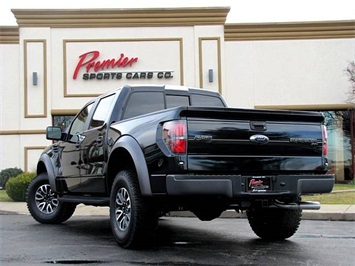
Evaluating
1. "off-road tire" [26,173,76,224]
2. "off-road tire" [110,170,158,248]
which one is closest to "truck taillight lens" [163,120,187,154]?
"off-road tire" [110,170,158,248]

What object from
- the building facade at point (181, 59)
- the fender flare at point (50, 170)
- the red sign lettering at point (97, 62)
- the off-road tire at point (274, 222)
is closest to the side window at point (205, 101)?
the off-road tire at point (274, 222)

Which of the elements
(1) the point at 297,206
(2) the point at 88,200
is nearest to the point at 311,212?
(1) the point at 297,206

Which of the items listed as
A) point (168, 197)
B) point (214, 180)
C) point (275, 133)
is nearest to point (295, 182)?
point (275, 133)

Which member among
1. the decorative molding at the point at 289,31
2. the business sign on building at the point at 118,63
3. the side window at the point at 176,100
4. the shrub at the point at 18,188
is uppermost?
the decorative molding at the point at 289,31

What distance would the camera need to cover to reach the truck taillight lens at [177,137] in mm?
5398

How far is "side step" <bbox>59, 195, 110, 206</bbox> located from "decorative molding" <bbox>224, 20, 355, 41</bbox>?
1366 cm

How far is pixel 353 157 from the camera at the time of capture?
20.2 metres

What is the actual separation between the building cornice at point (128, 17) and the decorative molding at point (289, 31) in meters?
0.71

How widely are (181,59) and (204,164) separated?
1517 cm

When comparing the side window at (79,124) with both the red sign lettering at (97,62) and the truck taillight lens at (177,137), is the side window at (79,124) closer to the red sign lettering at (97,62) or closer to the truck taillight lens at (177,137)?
the truck taillight lens at (177,137)

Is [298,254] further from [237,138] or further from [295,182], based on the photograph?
[237,138]

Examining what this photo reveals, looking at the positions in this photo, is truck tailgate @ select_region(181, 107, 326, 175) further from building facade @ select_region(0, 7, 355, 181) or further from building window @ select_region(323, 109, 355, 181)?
building window @ select_region(323, 109, 355, 181)

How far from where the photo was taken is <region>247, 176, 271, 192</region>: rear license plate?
222 inches

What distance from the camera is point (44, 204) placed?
9047mm
